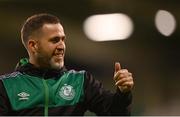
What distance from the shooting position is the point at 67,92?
2543mm

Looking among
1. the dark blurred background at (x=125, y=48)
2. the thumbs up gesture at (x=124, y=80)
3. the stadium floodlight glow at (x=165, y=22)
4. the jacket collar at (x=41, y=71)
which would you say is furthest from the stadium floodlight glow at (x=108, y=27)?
the thumbs up gesture at (x=124, y=80)

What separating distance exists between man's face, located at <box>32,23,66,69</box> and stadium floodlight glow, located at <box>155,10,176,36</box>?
532 centimetres

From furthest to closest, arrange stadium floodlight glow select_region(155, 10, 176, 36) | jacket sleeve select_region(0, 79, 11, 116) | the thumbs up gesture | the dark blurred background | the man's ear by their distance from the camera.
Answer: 1. stadium floodlight glow select_region(155, 10, 176, 36)
2. the dark blurred background
3. the man's ear
4. jacket sleeve select_region(0, 79, 11, 116)
5. the thumbs up gesture

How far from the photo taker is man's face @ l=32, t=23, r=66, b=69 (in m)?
2.60

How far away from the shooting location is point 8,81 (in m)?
2.56

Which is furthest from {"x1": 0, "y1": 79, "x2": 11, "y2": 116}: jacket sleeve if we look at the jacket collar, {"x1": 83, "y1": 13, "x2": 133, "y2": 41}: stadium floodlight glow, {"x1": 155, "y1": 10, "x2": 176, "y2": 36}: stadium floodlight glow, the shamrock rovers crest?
{"x1": 155, "y1": 10, "x2": 176, "y2": 36}: stadium floodlight glow

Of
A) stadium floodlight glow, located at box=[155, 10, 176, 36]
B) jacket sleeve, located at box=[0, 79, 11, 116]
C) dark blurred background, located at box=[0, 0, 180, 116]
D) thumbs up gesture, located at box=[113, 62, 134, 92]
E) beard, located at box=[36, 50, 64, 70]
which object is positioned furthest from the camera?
stadium floodlight glow, located at box=[155, 10, 176, 36]

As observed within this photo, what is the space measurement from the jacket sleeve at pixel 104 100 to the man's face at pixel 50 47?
169mm

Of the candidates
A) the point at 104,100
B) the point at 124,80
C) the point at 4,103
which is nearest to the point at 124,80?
the point at 124,80

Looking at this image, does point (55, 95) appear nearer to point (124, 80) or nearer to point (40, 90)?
point (40, 90)

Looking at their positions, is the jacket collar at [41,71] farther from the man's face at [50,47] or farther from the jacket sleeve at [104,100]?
the jacket sleeve at [104,100]

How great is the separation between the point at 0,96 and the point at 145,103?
677cm

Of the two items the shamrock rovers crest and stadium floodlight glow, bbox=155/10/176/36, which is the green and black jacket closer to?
the shamrock rovers crest

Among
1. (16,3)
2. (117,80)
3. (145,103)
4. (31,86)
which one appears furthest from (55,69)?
(145,103)
